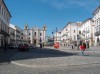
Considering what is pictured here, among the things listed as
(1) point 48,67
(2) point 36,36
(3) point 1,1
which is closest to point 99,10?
(3) point 1,1

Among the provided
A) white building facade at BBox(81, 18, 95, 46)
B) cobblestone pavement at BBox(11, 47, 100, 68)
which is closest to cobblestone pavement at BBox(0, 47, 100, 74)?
cobblestone pavement at BBox(11, 47, 100, 68)

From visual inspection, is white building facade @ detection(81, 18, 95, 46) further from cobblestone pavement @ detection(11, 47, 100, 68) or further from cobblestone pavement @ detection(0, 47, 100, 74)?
cobblestone pavement @ detection(0, 47, 100, 74)

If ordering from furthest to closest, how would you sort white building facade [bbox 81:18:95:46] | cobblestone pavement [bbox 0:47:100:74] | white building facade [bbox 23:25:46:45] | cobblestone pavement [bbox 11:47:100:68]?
white building facade [bbox 23:25:46:45], white building facade [bbox 81:18:95:46], cobblestone pavement [bbox 11:47:100:68], cobblestone pavement [bbox 0:47:100:74]

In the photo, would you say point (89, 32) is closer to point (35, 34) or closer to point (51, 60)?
point (35, 34)

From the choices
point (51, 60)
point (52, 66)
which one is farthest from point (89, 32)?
point (52, 66)

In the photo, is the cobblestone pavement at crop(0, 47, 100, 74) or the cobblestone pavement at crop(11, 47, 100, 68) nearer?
the cobblestone pavement at crop(0, 47, 100, 74)

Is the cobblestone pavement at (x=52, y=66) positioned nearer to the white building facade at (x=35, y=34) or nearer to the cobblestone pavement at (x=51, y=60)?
the cobblestone pavement at (x=51, y=60)

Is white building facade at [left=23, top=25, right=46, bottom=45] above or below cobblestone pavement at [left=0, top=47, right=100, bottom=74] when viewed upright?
above

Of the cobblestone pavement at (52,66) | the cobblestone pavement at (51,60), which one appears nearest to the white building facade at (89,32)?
the cobblestone pavement at (51,60)

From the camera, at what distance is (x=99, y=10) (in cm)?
8712

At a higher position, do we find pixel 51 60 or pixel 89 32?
pixel 89 32

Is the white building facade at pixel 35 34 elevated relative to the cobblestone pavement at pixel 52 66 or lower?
elevated

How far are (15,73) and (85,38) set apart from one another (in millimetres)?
99278

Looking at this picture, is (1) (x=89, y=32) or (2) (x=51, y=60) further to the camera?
(1) (x=89, y=32)
